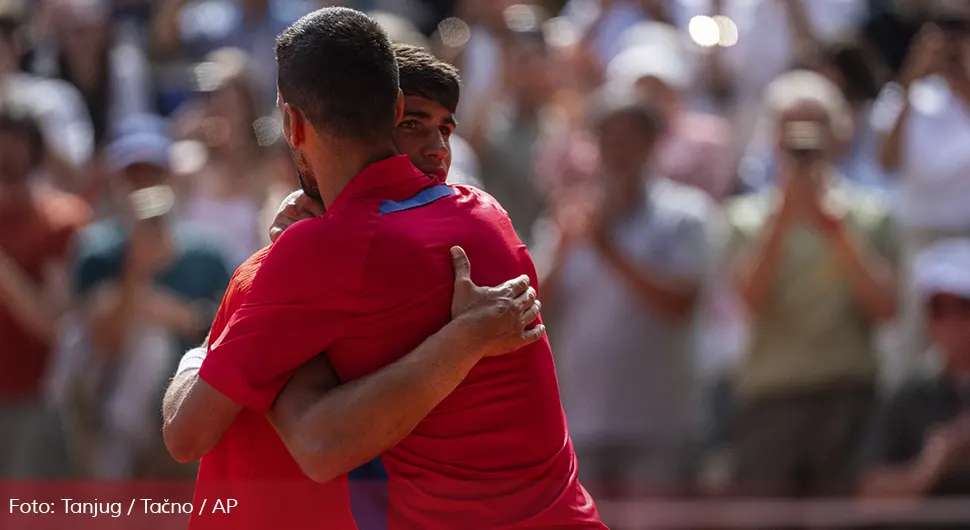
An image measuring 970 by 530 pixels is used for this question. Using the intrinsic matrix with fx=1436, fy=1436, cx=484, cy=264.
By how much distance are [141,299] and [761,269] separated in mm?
2933

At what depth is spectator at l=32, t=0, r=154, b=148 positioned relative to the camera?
27.2 feet

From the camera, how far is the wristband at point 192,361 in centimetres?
295

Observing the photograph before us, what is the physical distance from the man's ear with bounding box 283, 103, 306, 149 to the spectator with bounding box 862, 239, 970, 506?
13.4 ft

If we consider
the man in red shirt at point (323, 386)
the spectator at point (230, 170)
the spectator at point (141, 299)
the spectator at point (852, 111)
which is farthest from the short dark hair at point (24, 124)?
the man in red shirt at point (323, 386)

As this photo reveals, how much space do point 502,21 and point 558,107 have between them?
0.61m

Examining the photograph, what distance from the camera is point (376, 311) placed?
2791 mm

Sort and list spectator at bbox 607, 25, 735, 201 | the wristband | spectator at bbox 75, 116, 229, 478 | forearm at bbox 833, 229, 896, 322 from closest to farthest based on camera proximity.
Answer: the wristband, forearm at bbox 833, 229, 896, 322, spectator at bbox 75, 116, 229, 478, spectator at bbox 607, 25, 735, 201

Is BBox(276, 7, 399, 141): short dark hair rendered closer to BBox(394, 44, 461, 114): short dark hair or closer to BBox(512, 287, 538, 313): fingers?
BBox(394, 44, 461, 114): short dark hair

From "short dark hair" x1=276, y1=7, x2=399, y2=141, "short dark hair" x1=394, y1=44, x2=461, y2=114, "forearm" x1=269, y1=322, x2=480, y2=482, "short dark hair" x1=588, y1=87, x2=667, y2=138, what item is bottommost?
"short dark hair" x1=588, y1=87, x2=667, y2=138

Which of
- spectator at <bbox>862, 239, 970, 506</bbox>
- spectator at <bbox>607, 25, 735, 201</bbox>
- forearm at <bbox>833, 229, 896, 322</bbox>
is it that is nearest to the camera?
spectator at <bbox>862, 239, 970, 506</bbox>

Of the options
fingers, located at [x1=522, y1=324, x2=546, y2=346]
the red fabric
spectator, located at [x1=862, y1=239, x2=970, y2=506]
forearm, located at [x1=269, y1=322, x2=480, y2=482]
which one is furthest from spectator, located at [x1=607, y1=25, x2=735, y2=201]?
forearm, located at [x1=269, y1=322, x2=480, y2=482]

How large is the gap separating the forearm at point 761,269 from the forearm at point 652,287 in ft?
0.85

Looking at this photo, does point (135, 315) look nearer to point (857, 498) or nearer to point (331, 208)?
point (857, 498)

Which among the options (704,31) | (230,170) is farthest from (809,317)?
(230,170)
